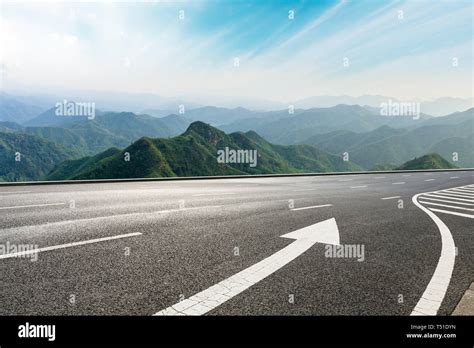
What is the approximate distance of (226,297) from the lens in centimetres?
308

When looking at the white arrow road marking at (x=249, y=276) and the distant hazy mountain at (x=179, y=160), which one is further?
the distant hazy mountain at (x=179, y=160)

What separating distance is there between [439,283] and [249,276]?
222 centimetres

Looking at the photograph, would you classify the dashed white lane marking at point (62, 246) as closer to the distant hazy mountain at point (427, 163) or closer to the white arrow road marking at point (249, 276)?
the white arrow road marking at point (249, 276)

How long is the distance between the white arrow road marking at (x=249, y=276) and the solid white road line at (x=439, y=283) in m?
1.53

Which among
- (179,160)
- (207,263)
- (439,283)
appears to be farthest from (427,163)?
(207,263)

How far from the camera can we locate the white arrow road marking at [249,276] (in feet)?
9.39

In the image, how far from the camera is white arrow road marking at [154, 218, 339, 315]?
2863 millimetres

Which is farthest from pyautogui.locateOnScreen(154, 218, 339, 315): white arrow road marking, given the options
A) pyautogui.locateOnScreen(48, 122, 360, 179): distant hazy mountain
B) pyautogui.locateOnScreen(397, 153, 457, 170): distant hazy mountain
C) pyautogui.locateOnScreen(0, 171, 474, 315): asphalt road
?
pyautogui.locateOnScreen(397, 153, 457, 170): distant hazy mountain

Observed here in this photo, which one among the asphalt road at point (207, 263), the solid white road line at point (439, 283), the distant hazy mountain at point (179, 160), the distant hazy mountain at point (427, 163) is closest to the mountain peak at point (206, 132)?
the distant hazy mountain at point (179, 160)

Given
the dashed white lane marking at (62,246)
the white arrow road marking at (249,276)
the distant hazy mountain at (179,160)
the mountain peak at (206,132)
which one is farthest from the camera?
the mountain peak at (206,132)

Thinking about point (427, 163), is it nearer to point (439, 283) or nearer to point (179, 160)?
point (179, 160)

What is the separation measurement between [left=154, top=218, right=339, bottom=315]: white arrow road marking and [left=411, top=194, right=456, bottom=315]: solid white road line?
1.53 meters

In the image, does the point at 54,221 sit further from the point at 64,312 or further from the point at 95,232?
the point at 64,312

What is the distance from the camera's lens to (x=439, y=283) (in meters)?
3.60
